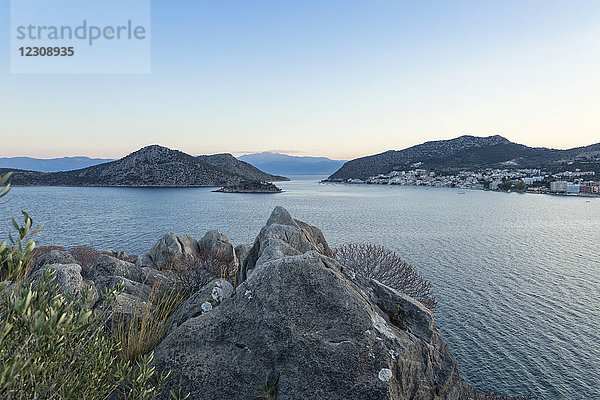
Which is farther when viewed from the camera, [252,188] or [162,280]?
[252,188]

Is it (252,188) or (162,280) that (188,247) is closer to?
(162,280)

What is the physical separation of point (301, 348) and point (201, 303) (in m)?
2.96

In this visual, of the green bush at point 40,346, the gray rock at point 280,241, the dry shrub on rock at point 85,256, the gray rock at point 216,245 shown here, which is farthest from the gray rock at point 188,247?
the green bush at point 40,346

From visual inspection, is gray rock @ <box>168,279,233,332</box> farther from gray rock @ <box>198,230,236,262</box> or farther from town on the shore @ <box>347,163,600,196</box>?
town on the shore @ <box>347,163,600,196</box>

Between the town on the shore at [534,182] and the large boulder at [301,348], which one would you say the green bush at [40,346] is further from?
the town on the shore at [534,182]

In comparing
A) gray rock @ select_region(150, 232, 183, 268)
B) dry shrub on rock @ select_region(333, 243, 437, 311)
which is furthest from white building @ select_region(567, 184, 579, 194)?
gray rock @ select_region(150, 232, 183, 268)

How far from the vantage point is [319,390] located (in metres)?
4.96

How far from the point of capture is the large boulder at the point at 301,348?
16.6ft

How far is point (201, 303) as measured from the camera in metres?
7.18

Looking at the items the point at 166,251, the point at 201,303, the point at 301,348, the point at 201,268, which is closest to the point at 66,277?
the point at 201,303

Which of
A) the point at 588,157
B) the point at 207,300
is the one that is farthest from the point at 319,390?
the point at 588,157

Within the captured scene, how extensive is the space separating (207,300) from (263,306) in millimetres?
2154

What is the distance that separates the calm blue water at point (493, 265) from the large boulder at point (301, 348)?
2.44 meters

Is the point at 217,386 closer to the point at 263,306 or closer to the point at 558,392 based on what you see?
the point at 263,306
